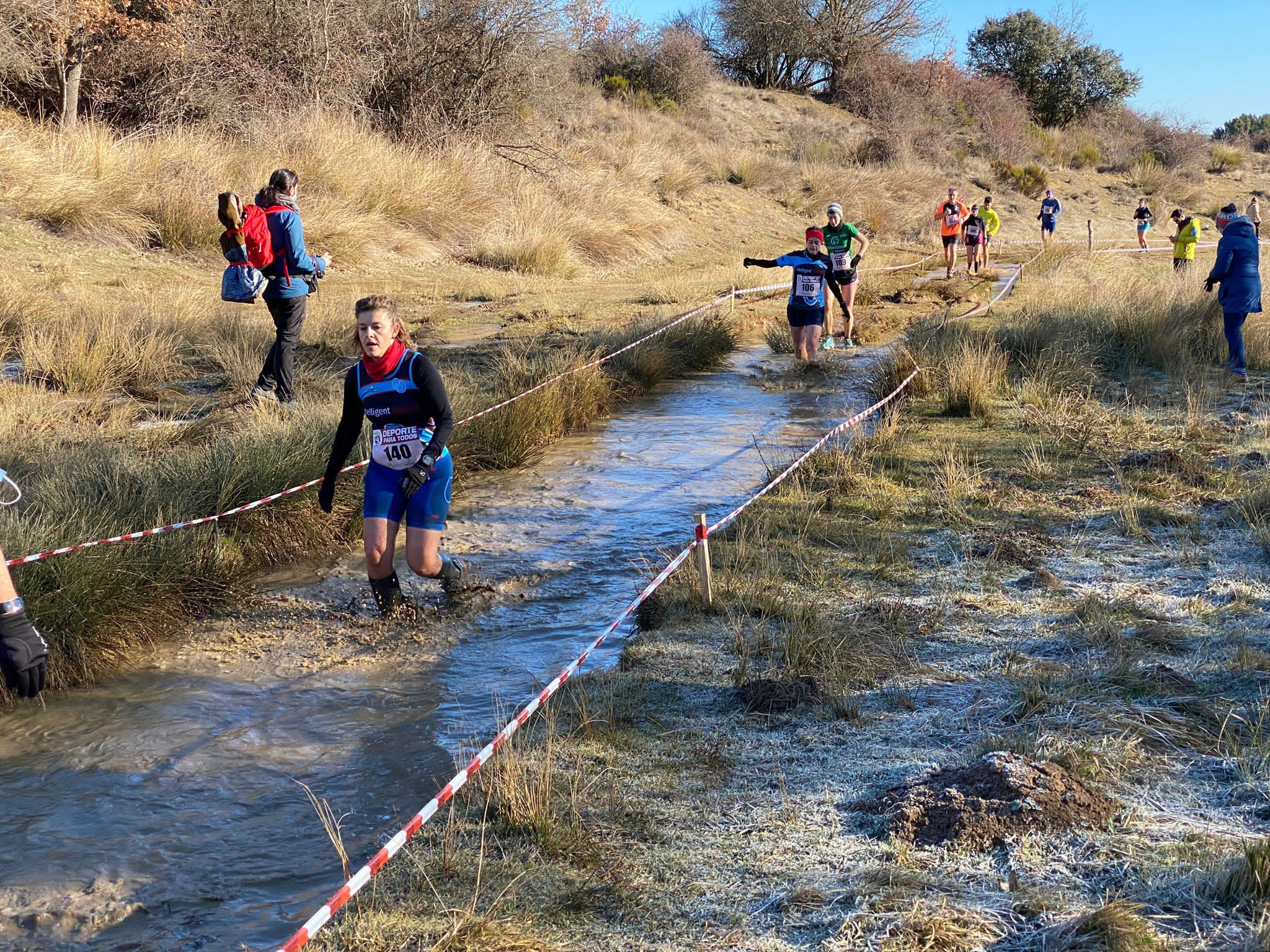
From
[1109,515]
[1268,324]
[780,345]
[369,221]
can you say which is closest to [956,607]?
[1109,515]

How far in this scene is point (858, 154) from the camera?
1481 inches

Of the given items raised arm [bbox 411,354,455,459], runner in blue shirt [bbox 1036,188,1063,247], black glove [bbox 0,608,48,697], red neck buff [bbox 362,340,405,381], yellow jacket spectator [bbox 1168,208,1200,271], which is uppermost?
runner in blue shirt [bbox 1036,188,1063,247]

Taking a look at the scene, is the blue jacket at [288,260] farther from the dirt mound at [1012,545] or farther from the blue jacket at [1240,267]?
the blue jacket at [1240,267]

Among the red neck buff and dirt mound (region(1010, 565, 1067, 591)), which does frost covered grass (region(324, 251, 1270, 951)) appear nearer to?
dirt mound (region(1010, 565, 1067, 591))

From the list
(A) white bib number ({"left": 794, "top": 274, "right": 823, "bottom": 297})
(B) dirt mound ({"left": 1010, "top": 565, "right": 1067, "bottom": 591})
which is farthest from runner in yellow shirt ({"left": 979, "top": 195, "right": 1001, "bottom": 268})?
(B) dirt mound ({"left": 1010, "top": 565, "right": 1067, "bottom": 591})

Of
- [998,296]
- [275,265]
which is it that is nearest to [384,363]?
[275,265]

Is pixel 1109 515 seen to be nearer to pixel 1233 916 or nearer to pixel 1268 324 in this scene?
pixel 1233 916

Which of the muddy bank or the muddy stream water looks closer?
the muddy bank

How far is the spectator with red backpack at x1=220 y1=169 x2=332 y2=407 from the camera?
29.7 ft

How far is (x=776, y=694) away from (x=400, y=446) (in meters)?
2.21

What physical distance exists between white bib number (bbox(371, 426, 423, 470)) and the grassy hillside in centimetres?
131

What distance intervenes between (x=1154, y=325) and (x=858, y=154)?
26.5 metres

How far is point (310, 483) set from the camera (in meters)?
6.93

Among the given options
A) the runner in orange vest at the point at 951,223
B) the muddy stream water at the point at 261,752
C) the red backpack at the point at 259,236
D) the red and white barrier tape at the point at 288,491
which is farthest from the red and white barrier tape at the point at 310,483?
the runner in orange vest at the point at 951,223
